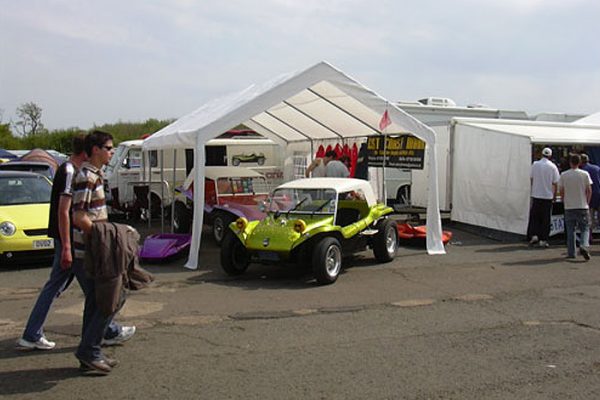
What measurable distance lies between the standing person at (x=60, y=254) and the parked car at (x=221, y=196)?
6.24 m

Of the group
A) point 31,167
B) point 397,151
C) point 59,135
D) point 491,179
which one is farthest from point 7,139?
point 491,179

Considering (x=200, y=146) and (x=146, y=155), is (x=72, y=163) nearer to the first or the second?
(x=200, y=146)

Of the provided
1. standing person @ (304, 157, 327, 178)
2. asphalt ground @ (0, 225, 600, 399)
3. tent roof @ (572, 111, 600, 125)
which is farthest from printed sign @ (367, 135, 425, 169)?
tent roof @ (572, 111, 600, 125)

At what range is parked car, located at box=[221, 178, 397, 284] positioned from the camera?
8.44 meters

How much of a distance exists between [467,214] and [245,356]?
10.2 metres

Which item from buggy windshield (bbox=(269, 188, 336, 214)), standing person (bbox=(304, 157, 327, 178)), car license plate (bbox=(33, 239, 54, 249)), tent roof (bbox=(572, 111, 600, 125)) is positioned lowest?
car license plate (bbox=(33, 239, 54, 249))

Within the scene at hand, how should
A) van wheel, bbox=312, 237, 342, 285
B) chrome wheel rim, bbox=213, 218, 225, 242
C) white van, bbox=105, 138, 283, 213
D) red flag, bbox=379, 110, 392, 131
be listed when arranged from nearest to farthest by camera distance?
van wheel, bbox=312, 237, 342, 285, red flag, bbox=379, 110, 392, 131, chrome wheel rim, bbox=213, 218, 225, 242, white van, bbox=105, 138, 283, 213

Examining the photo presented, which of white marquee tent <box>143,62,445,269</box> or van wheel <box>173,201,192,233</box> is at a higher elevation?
white marquee tent <box>143,62,445,269</box>

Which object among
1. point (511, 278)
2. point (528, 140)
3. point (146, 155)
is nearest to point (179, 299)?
point (511, 278)

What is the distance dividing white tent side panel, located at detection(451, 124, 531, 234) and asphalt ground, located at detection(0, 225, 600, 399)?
122 inches

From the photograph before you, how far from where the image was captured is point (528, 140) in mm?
12445

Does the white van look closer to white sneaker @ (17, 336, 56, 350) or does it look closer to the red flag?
the red flag

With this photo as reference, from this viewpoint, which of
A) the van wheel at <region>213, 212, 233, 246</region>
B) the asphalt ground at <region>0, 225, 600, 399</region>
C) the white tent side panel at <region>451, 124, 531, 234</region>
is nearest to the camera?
the asphalt ground at <region>0, 225, 600, 399</region>

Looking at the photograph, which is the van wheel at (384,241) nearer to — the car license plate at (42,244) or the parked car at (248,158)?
the car license plate at (42,244)
